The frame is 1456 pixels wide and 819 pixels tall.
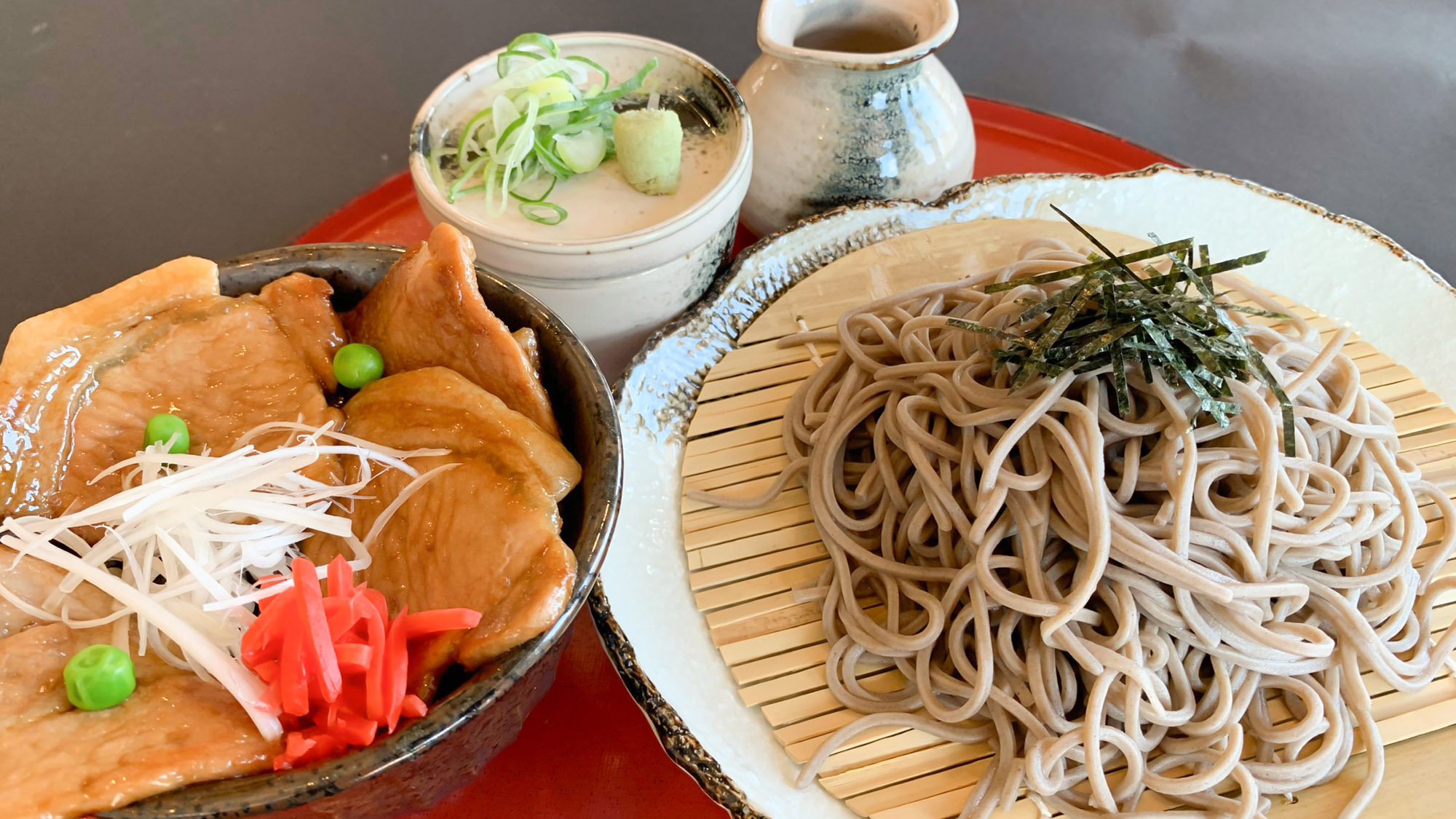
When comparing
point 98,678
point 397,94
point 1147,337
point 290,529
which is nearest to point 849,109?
point 1147,337

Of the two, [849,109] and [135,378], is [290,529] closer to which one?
[135,378]

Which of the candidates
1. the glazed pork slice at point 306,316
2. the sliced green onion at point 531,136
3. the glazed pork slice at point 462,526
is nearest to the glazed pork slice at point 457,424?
the glazed pork slice at point 462,526

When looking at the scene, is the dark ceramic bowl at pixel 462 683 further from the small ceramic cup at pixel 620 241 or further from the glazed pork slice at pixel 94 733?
the small ceramic cup at pixel 620 241

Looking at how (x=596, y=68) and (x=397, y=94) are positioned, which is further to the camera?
(x=397, y=94)

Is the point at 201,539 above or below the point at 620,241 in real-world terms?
below

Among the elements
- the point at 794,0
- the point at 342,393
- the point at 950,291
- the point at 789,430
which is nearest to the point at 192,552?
the point at 342,393

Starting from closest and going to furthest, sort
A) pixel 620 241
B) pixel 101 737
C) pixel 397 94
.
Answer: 1. pixel 101 737
2. pixel 620 241
3. pixel 397 94

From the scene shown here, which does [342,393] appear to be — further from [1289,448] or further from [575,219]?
[1289,448]
